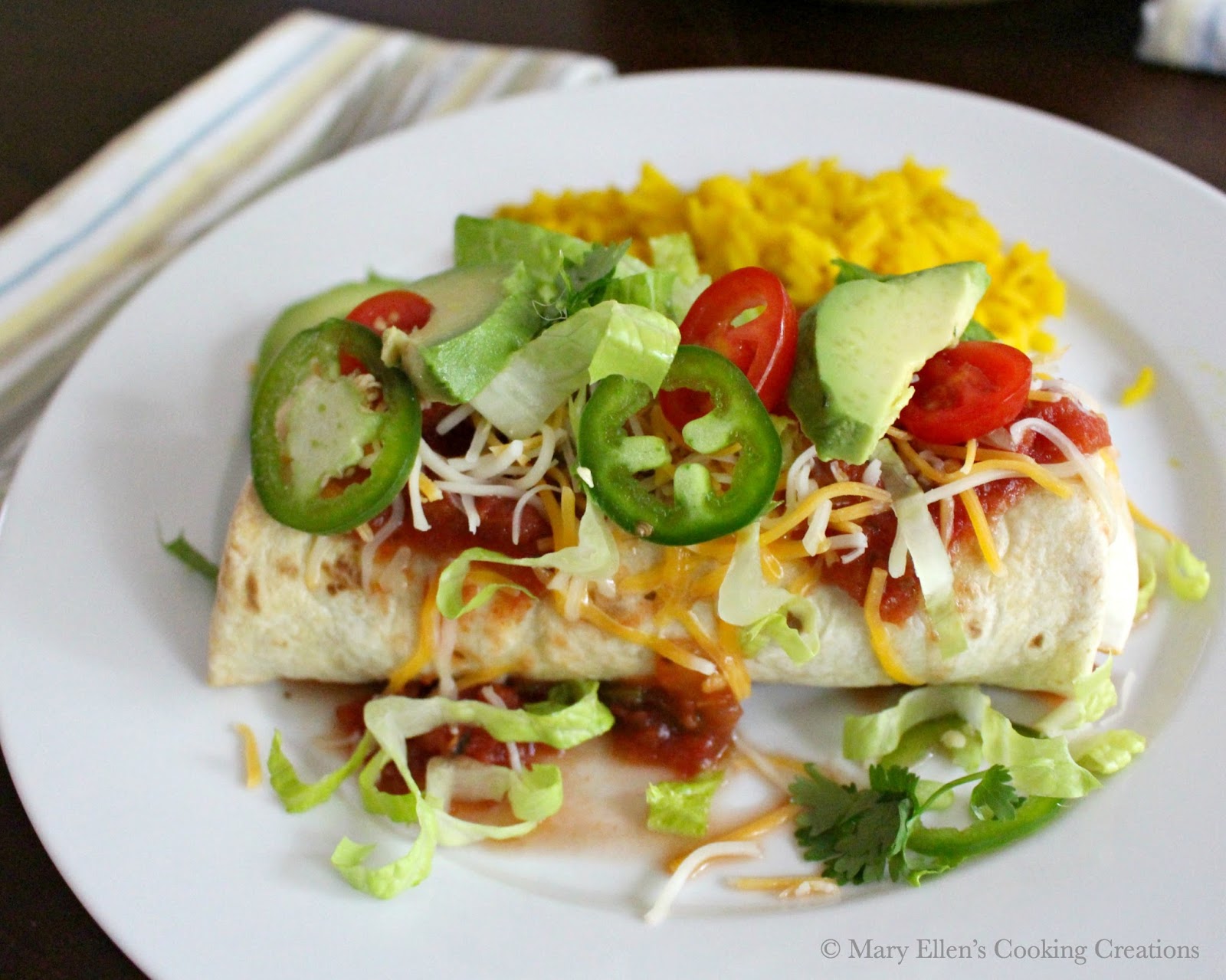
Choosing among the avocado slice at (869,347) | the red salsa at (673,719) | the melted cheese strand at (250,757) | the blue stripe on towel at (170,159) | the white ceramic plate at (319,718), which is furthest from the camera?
the blue stripe on towel at (170,159)

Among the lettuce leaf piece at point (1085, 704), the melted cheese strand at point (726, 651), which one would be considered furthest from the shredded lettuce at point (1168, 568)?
the melted cheese strand at point (726, 651)

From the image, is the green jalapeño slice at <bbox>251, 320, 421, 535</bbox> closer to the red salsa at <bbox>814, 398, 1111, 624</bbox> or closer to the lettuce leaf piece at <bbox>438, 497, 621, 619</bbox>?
the lettuce leaf piece at <bbox>438, 497, 621, 619</bbox>

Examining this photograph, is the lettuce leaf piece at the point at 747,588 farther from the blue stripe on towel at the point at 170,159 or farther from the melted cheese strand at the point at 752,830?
the blue stripe on towel at the point at 170,159

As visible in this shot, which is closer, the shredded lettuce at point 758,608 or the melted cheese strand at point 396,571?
the shredded lettuce at point 758,608

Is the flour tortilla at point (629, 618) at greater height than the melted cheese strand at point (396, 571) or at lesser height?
lesser

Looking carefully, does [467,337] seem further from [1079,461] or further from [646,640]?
[1079,461]

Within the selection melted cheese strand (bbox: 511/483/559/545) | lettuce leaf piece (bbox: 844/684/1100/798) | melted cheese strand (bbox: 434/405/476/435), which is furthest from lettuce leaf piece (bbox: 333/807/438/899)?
lettuce leaf piece (bbox: 844/684/1100/798)
